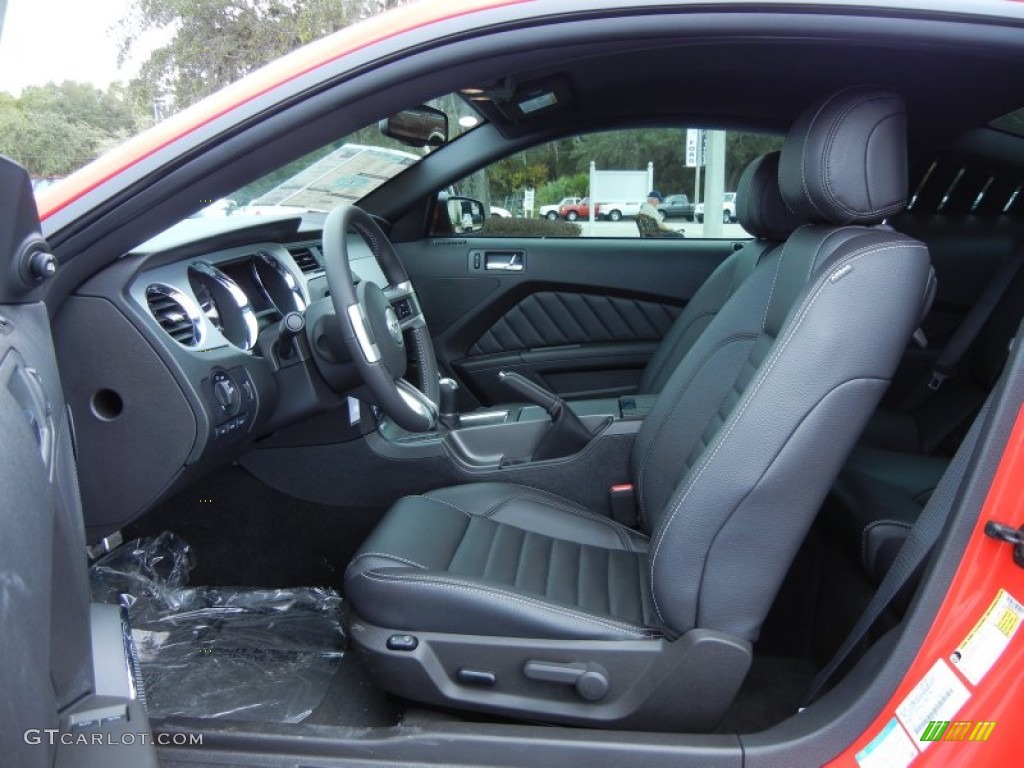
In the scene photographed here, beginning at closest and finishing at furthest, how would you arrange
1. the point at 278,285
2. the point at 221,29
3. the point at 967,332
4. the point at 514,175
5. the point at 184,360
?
the point at 184,360 → the point at 278,285 → the point at 967,332 → the point at 514,175 → the point at 221,29

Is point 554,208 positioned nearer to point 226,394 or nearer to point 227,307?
point 227,307

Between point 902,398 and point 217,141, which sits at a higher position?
point 217,141

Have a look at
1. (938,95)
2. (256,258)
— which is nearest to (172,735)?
(256,258)

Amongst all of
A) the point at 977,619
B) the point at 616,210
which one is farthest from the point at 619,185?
the point at 977,619

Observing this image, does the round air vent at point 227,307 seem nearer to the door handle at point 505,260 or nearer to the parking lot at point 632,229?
the door handle at point 505,260

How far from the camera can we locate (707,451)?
1.33 meters

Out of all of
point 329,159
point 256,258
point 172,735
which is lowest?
point 172,735

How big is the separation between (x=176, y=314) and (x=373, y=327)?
372 millimetres

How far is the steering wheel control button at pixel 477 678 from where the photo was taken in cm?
137

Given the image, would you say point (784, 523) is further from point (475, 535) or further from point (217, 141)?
point (217, 141)

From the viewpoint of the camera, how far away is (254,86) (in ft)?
4.09

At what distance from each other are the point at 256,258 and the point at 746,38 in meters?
1.23

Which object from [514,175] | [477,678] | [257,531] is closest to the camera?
[477,678]

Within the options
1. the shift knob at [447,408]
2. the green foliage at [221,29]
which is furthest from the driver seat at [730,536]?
the green foliage at [221,29]
